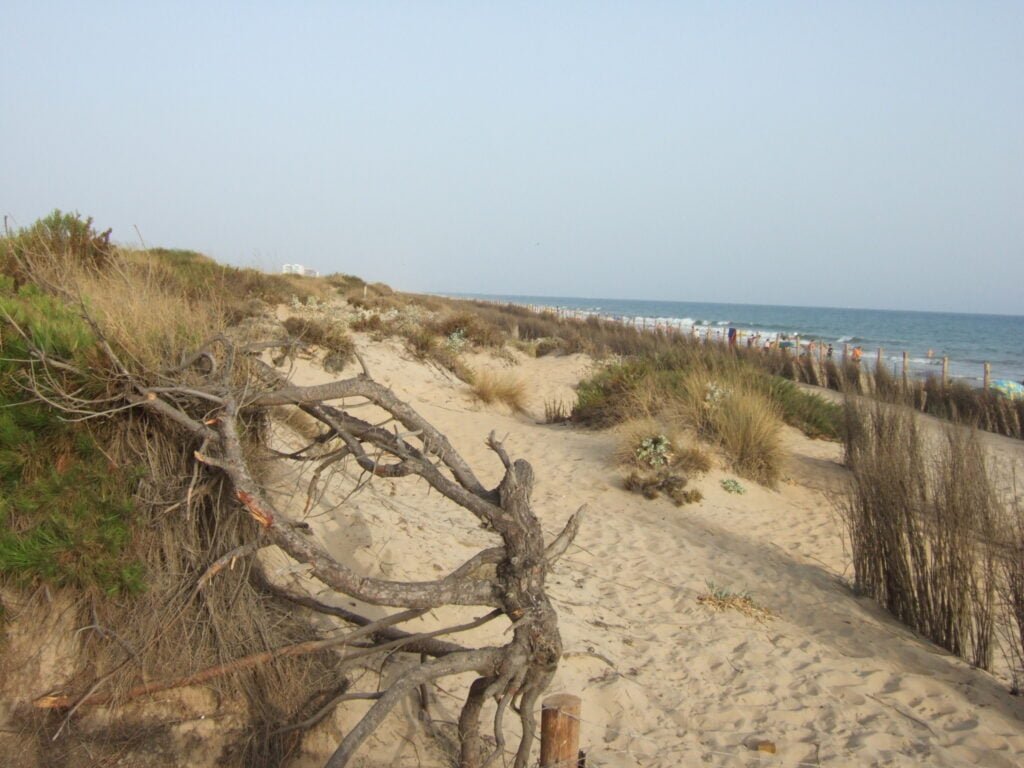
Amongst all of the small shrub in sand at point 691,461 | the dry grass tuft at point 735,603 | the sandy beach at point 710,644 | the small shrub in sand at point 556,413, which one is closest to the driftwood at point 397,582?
the sandy beach at point 710,644

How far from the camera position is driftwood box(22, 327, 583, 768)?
9.39ft

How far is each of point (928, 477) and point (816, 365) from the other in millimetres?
13961

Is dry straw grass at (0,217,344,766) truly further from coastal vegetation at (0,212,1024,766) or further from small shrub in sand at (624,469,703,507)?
small shrub in sand at (624,469,703,507)

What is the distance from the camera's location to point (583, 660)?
496 cm

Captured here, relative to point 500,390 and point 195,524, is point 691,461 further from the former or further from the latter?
point 195,524

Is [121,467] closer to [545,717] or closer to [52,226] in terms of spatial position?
[545,717]

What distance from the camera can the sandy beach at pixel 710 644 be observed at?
427 centimetres

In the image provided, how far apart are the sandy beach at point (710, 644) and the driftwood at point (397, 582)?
767mm

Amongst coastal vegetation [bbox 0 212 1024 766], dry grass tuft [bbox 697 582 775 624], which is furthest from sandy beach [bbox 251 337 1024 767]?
coastal vegetation [bbox 0 212 1024 766]

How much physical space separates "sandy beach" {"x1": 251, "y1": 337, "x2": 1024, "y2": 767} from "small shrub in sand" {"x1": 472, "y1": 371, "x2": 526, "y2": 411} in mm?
4392

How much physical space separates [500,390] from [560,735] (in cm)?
1133

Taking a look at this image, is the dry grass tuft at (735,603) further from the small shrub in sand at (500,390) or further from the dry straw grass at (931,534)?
the small shrub in sand at (500,390)

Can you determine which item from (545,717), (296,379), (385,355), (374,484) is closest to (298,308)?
(385,355)

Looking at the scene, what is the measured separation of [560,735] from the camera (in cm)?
304
